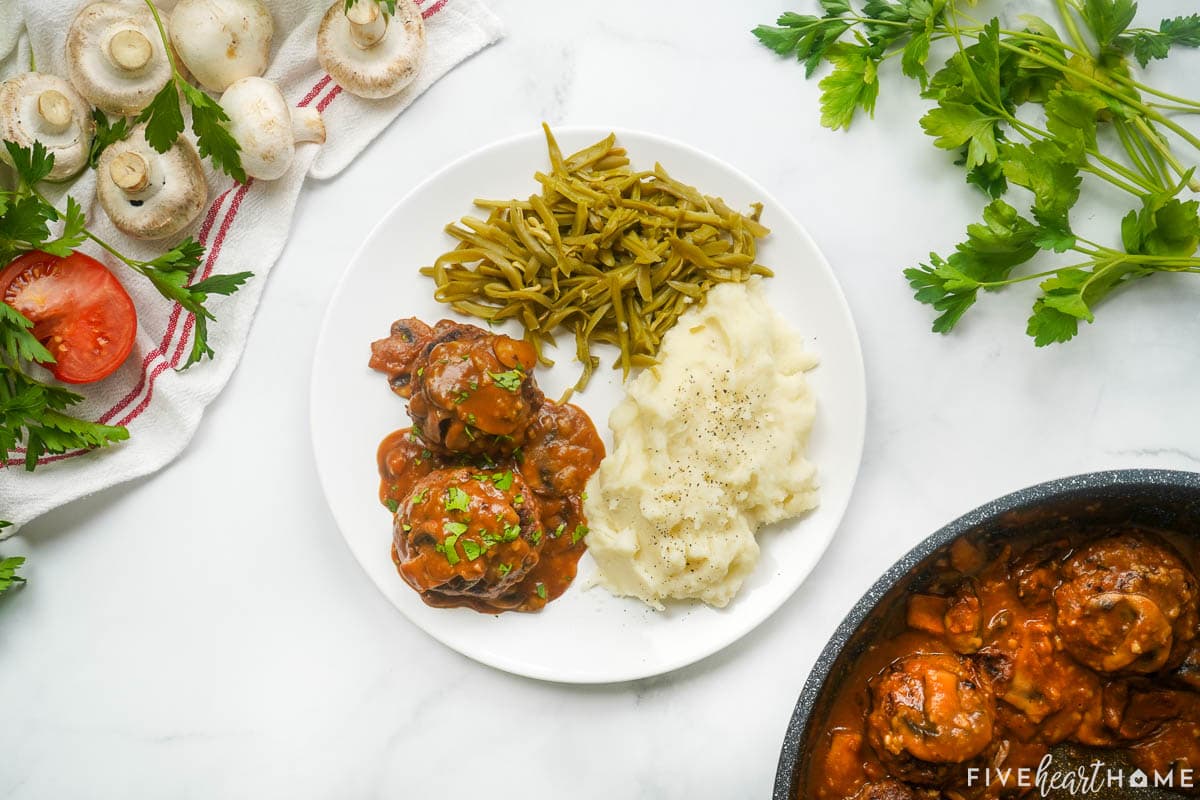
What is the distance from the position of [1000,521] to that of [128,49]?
390cm

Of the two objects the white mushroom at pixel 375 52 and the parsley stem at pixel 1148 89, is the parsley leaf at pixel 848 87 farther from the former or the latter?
the white mushroom at pixel 375 52

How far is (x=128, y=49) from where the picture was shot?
3.79 metres

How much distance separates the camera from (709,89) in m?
4.14

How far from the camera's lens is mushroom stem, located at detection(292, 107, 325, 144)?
4.02 metres

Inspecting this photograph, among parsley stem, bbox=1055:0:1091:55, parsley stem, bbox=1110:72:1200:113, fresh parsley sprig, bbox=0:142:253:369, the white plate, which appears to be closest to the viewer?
fresh parsley sprig, bbox=0:142:253:369

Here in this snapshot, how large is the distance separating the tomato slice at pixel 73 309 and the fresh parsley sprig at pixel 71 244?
8 cm

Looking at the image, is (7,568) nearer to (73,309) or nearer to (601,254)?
(73,309)

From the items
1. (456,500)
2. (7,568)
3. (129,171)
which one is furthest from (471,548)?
(7,568)

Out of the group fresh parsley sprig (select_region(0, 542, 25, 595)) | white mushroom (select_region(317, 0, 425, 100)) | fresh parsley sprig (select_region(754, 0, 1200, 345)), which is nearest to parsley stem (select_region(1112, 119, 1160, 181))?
fresh parsley sprig (select_region(754, 0, 1200, 345))

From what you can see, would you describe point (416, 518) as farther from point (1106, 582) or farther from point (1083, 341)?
point (1083, 341)

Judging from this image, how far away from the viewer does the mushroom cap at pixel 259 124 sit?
12.8ft

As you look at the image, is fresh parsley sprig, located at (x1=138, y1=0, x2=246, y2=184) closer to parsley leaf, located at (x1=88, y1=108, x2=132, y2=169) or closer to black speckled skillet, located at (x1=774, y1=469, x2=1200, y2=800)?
parsley leaf, located at (x1=88, y1=108, x2=132, y2=169)

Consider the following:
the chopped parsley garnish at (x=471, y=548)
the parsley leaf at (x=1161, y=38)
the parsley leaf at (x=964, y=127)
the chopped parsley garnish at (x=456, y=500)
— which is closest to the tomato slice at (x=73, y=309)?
the chopped parsley garnish at (x=456, y=500)

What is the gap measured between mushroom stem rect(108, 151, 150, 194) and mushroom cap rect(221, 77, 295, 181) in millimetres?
392
